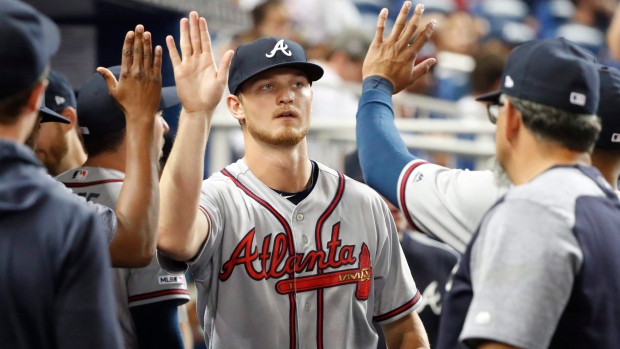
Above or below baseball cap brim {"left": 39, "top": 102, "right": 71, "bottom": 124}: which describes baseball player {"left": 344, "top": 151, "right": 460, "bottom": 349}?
below

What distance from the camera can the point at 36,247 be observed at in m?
1.81

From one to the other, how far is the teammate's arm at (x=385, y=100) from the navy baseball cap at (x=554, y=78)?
2.03 feet

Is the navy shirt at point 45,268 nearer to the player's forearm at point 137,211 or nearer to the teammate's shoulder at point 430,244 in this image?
the player's forearm at point 137,211

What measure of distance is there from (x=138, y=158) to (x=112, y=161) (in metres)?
0.74

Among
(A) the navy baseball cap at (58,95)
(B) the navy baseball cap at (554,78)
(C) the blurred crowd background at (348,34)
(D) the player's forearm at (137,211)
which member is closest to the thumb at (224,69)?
(D) the player's forearm at (137,211)

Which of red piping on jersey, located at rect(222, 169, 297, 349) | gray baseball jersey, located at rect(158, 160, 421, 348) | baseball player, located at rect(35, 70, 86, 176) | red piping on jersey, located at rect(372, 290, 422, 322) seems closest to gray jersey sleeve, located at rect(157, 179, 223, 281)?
gray baseball jersey, located at rect(158, 160, 421, 348)

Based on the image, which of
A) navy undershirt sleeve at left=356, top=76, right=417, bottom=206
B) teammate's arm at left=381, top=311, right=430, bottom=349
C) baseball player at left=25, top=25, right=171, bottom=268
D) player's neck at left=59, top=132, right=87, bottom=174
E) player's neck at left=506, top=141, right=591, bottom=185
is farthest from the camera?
player's neck at left=59, top=132, right=87, bottom=174

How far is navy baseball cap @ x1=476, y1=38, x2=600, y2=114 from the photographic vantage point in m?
2.20

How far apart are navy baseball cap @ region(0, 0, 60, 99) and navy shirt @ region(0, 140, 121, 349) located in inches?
5.0

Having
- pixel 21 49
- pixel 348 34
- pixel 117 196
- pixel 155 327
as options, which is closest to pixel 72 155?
pixel 117 196

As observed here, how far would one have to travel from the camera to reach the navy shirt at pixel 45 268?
70.9 inches

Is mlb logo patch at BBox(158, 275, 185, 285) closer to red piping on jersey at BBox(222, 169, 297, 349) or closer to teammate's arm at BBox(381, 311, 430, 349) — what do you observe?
red piping on jersey at BBox(222, 169, 297, 349)

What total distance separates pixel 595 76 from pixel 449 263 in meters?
2.49

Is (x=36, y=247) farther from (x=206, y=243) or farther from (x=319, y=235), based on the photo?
(x=319, y=235)
